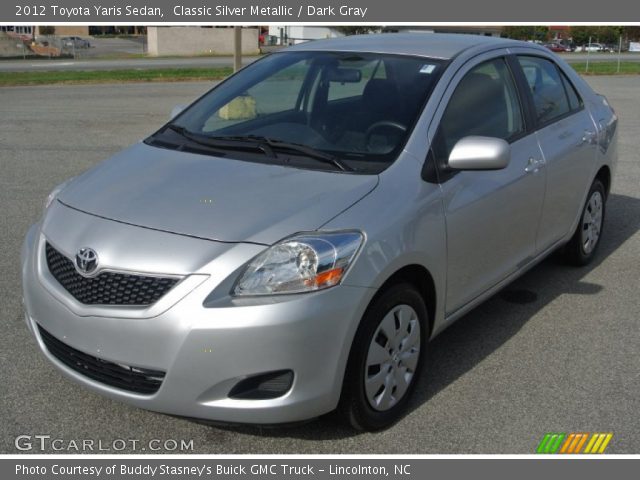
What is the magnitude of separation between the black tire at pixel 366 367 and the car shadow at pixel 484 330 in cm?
10

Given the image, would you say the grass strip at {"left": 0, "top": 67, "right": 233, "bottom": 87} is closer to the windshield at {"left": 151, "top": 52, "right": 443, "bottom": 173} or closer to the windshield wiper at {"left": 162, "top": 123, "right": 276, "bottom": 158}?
the windshield at {"left": 151, "top": 52, "right": 443, "bottom": 173}

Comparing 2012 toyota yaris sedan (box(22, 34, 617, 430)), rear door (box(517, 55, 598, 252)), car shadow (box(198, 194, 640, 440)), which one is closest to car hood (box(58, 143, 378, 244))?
2012 toyota yaris sedan (box(22, 34, 617, 430))

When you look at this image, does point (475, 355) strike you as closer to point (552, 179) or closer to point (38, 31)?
point (552, 179)

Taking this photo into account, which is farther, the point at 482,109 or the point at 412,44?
the point at 412,44

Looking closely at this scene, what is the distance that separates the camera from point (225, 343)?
→ 9.34 ft

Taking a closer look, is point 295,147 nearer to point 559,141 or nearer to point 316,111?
point 316,111

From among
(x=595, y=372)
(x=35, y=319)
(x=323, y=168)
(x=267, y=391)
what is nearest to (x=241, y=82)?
(x=323, y=168)

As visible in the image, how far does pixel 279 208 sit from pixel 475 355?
5.56ft

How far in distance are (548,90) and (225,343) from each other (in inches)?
130

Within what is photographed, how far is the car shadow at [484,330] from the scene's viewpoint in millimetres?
3421

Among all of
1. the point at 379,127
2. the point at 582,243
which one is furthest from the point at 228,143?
the point at 582,243

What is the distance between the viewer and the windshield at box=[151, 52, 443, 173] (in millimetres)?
3764

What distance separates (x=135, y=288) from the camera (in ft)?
9.66
